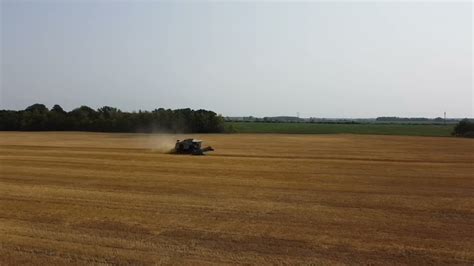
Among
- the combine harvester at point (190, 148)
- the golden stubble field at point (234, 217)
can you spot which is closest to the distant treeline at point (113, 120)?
the combine harvester at point (190, 148)

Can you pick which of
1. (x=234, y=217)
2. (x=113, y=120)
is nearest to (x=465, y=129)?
(x=113, y=120)

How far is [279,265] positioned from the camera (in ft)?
28.9

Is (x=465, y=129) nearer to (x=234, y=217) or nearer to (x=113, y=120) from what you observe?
(x=113, y=120)

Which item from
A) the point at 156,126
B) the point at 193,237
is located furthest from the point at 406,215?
the point at 156,126

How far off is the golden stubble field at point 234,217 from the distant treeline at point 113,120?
2568 inches

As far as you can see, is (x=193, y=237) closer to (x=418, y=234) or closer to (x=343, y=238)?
(x=343, y=238)

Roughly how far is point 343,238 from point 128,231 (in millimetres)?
4972

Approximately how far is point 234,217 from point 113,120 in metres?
82.9

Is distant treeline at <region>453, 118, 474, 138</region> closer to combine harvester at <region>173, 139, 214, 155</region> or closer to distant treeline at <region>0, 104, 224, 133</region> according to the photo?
distant treeline at <region>0, 104, 224, 133</region>

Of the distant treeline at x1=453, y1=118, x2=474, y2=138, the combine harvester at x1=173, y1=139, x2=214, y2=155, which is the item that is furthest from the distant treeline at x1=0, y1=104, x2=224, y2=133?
the combine harvester at x1=173, y1=139, x2=214, y2=155

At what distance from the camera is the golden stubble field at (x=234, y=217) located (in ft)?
31.4

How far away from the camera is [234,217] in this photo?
42.5ft

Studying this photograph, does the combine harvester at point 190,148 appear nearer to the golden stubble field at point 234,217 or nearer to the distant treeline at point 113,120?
the golden stubble field at point 234,217

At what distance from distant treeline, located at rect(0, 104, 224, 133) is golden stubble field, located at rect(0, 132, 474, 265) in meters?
65.2
